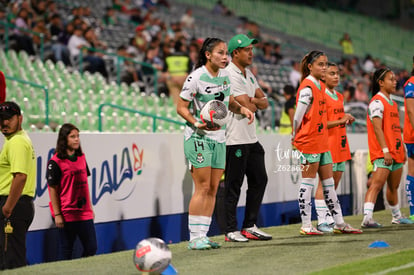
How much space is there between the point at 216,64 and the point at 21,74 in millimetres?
9099

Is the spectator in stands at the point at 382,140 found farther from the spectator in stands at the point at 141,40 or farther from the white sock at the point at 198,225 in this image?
the spectator in stands at the point at 141,40

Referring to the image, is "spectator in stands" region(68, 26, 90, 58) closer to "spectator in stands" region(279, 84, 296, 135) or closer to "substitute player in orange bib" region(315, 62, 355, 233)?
"spectator in stands" region(279, 84, 296, 135)

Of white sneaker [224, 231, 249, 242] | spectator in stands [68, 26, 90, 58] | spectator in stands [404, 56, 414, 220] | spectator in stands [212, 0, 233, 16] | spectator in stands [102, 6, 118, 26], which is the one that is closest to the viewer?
white sneaker [224, 231, 249, 242]

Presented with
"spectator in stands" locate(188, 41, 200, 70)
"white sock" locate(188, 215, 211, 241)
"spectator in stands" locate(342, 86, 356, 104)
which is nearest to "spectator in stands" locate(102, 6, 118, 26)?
"spectator in stands" locate(188, 41, 200, 70)

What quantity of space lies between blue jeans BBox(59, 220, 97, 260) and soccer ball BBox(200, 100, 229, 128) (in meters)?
2.20

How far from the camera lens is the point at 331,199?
9258mm

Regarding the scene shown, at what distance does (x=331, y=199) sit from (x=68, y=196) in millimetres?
2912

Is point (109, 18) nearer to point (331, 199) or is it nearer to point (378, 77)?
point (378, 77)

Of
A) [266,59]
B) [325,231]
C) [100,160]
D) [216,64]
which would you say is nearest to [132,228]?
[100,160]

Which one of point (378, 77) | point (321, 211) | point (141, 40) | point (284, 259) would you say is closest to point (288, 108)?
point (378, 77)

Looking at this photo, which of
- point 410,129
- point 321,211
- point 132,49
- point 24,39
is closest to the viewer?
point 321,211

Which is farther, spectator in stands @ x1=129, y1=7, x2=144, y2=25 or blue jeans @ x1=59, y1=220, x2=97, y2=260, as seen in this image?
spectator in stands @ x1=129, y1=7, x2=144, y2=25

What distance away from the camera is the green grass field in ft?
21.5

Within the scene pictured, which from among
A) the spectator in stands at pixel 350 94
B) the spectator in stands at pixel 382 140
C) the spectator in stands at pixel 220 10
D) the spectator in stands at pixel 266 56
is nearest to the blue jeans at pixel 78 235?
the spectator in stands at pixel 382 140
